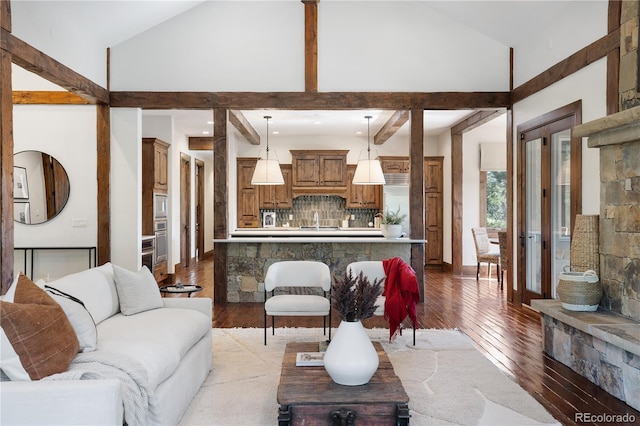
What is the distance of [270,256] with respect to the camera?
21.4 ft

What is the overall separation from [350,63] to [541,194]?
9.51 ft

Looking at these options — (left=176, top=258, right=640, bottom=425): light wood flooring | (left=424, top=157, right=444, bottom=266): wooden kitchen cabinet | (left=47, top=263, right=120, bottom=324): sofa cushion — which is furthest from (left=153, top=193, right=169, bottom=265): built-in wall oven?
(left=424, top=157, right=444, bottom=266): wooden kitchen cabinet

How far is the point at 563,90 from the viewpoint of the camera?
17.1ft

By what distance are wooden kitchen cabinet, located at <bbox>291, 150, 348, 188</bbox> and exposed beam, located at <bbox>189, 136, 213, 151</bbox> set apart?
1807mm

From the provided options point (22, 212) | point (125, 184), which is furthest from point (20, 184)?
point (125, 184)

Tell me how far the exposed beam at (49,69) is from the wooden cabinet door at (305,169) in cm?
501

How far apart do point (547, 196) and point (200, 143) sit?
7.23 m

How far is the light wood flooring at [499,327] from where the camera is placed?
320 cm

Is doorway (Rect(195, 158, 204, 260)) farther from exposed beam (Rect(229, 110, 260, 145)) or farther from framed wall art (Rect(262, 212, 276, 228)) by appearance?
exposed beam (Rect(229, 110, 260, 145))

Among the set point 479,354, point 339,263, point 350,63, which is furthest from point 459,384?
point 350,63

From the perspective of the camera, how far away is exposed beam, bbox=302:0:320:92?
6.37m

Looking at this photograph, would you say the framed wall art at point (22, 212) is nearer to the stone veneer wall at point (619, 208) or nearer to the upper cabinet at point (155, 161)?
the upper cabinet at point (155, 161)

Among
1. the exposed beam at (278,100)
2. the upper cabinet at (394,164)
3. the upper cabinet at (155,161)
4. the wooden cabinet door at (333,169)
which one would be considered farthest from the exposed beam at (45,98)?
the upper cabinet at (394,164)

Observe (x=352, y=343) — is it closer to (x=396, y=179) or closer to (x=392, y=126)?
A: (x=392, y=126)
